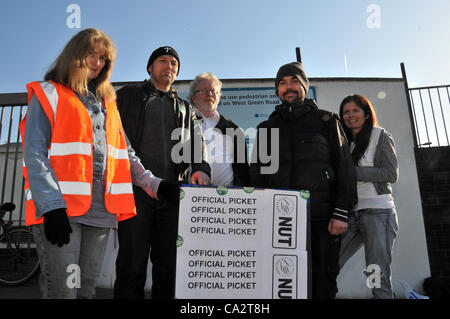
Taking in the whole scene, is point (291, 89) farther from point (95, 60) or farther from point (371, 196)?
point (95, 60)

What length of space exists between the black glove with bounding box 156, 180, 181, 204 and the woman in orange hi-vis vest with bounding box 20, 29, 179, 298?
11.4 inches

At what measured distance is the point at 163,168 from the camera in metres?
2.60

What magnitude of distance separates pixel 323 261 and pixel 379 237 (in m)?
0.69

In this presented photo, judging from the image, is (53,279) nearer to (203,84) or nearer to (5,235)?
(203,84)

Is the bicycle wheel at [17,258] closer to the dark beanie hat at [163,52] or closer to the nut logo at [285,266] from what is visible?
the dark beanie hat at [163,52]

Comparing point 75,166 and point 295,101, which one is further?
point 295,101

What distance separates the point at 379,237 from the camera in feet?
9.50

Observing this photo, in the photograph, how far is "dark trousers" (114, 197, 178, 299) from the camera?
2371mm

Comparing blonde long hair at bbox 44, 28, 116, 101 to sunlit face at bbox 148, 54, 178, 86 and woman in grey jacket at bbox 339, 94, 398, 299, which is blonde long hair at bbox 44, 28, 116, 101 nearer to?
sunlit face at bbox 148, 54, 178, 86

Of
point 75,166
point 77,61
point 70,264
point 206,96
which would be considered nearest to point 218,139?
point 206,96


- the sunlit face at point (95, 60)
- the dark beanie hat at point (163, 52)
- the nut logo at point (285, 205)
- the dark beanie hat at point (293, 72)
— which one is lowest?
the nut logo at point (285, 205)

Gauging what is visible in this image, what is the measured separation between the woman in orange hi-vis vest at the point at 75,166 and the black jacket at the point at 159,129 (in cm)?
45

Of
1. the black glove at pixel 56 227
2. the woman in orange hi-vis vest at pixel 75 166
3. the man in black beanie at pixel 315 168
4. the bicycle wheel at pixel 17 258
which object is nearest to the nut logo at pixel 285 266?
the man in black beanie at pixel 315 168

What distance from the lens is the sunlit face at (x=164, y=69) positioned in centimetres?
285
